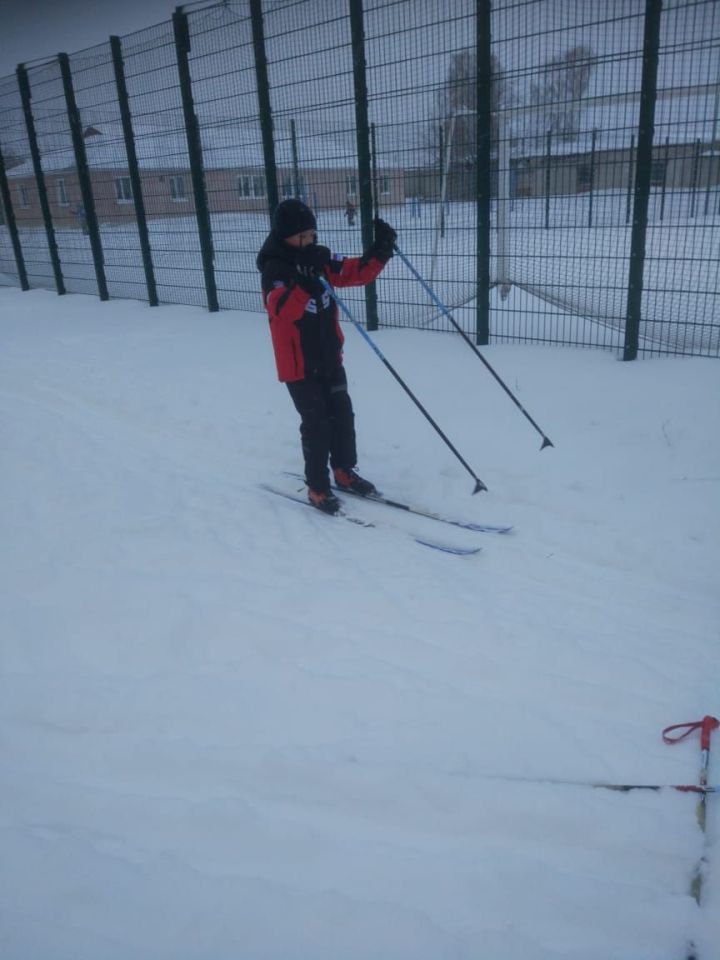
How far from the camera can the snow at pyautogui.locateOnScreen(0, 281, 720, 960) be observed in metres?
1.96

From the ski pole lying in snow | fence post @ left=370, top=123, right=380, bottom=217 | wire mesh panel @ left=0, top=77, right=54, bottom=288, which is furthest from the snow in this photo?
wire mesh panel @ left=0, top=77, right=54, bottom=288

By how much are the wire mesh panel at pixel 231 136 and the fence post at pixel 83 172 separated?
2.80 metres

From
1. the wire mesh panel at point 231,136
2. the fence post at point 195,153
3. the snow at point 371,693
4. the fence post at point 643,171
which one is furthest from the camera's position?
the fence post at point 195,153

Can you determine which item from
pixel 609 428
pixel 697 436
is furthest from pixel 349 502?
pixel 697 436

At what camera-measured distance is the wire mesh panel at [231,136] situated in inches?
298

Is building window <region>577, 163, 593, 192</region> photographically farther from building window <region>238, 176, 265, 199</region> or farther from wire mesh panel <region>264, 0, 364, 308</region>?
building window <region>238, 176, 265, 199</region>

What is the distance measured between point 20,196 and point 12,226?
22.0 inches

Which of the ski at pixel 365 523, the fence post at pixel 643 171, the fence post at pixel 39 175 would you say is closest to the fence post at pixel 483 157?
the fence post at pixel 643 171

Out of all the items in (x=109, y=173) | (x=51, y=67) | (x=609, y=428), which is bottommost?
(x=609, y=428)

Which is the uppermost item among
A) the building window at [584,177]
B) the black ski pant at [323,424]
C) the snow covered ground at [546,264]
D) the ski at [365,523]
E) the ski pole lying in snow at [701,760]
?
the building window at [584,177]

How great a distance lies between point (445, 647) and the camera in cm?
299

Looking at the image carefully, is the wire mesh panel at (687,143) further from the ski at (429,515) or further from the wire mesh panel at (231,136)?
the wire mesh panel at (231,136)

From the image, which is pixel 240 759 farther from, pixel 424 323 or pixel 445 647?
pixel 424 323

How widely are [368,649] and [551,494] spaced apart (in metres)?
1.76
